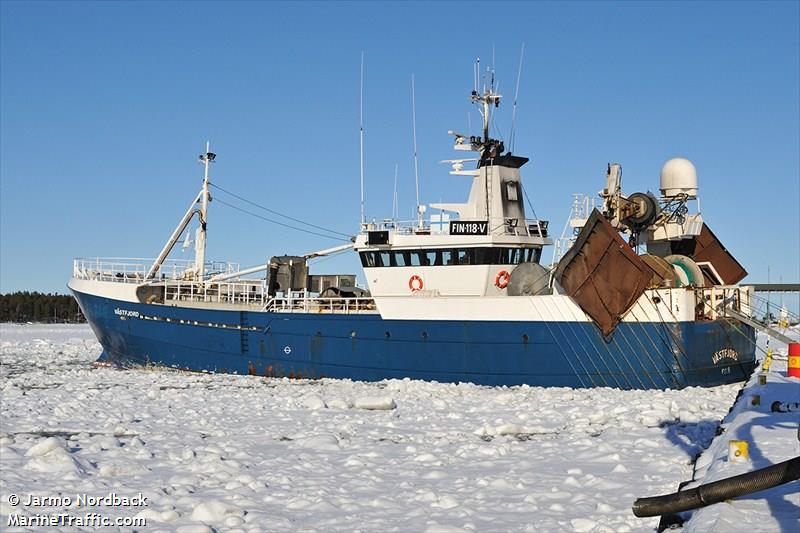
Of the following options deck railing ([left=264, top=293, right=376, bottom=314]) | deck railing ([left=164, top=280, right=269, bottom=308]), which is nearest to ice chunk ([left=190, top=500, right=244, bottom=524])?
deck railing ([left=264, top=293, right=376, bottom=314])

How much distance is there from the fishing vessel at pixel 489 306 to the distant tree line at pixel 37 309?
269 ft

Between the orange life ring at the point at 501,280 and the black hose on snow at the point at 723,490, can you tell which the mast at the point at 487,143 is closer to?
the orange life ring at the point at 501,280

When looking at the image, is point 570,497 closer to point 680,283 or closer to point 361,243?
point 680,283

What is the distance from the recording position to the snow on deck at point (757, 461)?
5426 millimetres

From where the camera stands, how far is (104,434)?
12.0 metres

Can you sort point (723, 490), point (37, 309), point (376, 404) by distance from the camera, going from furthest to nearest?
point (37, 309) < point (376, 404) < point (723, 490)

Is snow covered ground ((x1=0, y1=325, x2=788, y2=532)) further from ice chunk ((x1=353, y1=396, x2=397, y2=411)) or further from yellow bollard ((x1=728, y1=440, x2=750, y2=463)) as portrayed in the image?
yellow bollard ((x1=728, y1=440, x2=750, y2=463))

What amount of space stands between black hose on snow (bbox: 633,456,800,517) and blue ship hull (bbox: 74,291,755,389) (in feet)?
45.6

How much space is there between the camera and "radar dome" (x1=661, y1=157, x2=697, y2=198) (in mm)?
24219

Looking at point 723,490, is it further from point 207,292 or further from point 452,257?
point 207,292

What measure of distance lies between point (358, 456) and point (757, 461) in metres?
5.18

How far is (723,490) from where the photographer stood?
5.68m

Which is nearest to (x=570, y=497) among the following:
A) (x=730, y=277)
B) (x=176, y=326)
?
(x=730, y=277)

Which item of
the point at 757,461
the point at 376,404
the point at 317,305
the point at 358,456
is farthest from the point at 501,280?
the point at 757,461
